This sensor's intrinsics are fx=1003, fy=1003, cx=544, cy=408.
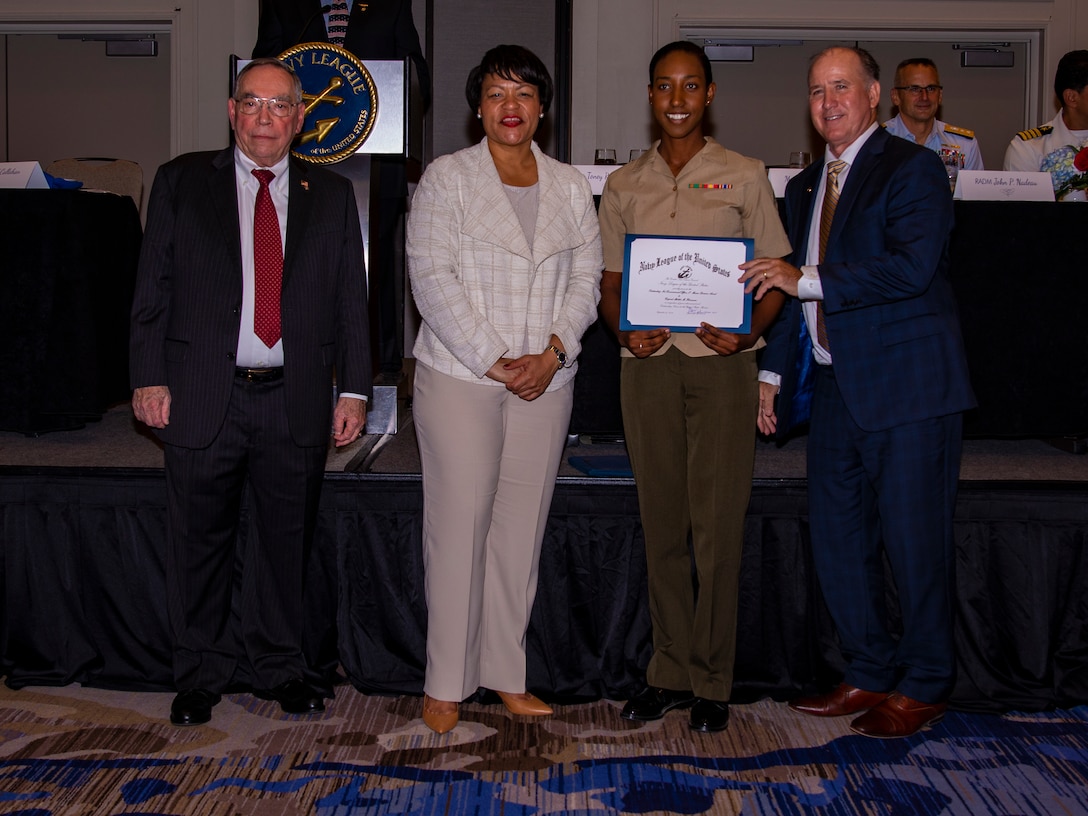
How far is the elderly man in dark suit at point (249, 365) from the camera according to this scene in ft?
8.25

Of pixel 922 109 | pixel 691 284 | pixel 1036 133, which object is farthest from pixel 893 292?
pixel 1036 133

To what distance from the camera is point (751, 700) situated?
9.51 feet

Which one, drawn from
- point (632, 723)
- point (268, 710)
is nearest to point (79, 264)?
point (268, 710)

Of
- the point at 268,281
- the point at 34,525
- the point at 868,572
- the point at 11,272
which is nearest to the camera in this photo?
the point at 268,281

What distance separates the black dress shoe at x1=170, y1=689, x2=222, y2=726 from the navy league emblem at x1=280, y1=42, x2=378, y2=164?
1.86 m

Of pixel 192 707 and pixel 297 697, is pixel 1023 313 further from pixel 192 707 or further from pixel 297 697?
pixel 192 707

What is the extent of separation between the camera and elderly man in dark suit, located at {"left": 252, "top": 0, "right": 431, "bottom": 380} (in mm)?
4652

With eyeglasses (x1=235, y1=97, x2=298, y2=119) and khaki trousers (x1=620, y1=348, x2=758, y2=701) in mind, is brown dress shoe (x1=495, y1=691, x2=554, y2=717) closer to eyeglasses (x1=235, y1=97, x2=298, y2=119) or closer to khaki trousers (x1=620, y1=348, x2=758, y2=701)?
khaki trousers (x1=620, y1=348, x2=758, y2=701)

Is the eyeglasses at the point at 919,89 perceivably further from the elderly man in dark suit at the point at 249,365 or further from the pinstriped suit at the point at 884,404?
the elderly man in dark suit at the point at 249,365

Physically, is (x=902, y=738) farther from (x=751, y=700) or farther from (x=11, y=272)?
(x=11, y=272)

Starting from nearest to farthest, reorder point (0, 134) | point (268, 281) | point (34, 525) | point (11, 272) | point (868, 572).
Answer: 1. point (268, 281)
2. point (868, 572)
3. point (34, 525)
4. point (11, 272)
5. point (0, 134)

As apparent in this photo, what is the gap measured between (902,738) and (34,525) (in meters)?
2.54

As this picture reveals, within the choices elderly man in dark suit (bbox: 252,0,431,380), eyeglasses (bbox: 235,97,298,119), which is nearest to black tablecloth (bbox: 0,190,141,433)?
elderly man in dark suit (bbox: 252,0,431,380)

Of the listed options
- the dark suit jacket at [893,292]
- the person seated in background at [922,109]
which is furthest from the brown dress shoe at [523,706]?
the person seated in background at [922,109]
